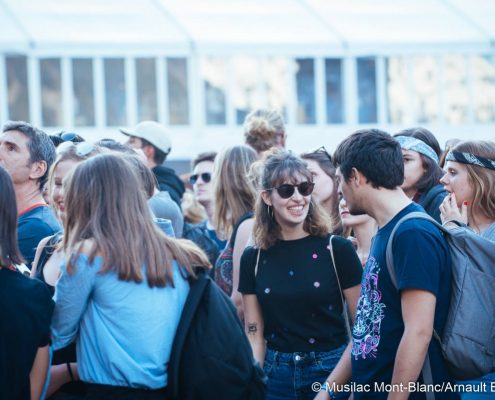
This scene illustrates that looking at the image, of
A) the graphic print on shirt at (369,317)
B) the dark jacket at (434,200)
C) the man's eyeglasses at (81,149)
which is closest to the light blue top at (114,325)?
the graphic print on shirt at (369,317)

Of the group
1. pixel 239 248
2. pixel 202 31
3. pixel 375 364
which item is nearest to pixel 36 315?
pixel 375 364

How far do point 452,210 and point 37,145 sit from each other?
259cm

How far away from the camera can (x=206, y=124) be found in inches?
971

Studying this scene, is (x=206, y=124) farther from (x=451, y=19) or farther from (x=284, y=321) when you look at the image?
(x=284, y=321)

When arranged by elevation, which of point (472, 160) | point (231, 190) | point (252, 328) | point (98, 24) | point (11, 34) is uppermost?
point (98, 24)

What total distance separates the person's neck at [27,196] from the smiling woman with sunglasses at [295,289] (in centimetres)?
129

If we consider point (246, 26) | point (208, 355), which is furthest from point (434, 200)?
point (246, 26)

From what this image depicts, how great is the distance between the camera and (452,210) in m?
4.80

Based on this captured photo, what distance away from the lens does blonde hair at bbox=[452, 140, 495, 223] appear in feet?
15.6

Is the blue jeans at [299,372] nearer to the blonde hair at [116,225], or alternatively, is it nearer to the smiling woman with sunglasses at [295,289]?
the smiling woman with sunglasses at [295,289]

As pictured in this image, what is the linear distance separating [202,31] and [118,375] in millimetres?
17506

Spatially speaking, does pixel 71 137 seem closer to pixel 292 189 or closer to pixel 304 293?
pixel 292 189

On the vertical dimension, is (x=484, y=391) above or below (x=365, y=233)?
below

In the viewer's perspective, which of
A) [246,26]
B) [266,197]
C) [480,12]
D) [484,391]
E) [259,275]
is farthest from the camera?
[246,26]
